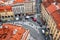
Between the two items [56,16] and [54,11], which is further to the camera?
[54,11]

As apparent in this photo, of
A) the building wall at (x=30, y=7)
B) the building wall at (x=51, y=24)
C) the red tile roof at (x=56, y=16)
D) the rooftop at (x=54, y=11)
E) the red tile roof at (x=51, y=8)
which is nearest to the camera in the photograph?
the building wall at (x=51, y=24)

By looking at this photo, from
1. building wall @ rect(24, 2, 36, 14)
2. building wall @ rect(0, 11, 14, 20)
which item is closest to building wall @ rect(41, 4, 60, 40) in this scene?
building wall @ rect(24, 2, 36, 14)

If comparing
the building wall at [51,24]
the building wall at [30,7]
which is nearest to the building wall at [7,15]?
the building wall at [30,7]

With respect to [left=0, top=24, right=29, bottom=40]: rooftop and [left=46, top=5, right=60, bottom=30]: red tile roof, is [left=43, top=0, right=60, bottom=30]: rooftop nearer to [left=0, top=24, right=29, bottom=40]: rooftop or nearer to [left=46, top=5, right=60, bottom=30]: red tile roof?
[left=46, top=5, right=60, bottom=30]: red tile roof

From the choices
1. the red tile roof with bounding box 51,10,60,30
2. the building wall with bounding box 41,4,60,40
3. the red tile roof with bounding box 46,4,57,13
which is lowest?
the building wall with bounding box 41,4,60,40

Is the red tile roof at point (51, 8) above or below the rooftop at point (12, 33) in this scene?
above

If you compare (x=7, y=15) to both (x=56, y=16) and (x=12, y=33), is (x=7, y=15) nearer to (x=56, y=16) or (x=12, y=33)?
(x=56, y=16)

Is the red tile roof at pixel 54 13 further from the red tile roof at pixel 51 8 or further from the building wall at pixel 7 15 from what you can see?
the building wall at pixel 7 15

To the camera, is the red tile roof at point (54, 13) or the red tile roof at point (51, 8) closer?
the red tile roof at point (54, 13)

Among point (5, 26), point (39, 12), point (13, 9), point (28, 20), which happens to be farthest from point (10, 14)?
point (5, 26)

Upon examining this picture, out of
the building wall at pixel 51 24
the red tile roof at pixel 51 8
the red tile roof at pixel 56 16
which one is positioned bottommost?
the building wall at pixel 51 24

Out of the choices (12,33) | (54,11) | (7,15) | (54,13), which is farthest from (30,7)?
(12,33)
